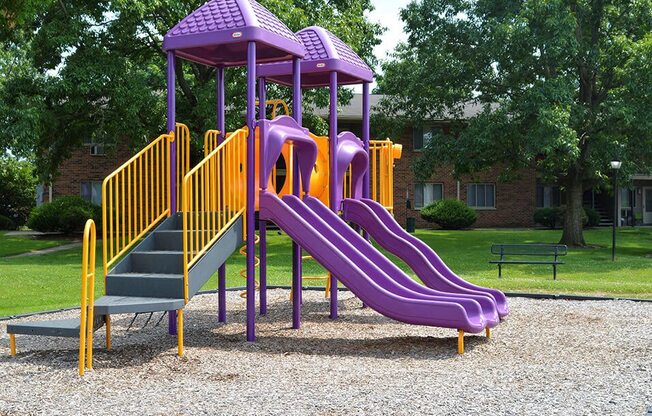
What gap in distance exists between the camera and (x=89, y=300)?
7.27 metres

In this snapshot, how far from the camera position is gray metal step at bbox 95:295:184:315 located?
24.6 ft

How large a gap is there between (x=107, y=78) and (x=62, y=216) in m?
9.43

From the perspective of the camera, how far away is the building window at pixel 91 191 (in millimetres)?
36875

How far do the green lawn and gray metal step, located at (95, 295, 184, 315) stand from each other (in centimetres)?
493

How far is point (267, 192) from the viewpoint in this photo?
30.4 feet

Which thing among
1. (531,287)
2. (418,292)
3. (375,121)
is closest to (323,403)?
(418,292)

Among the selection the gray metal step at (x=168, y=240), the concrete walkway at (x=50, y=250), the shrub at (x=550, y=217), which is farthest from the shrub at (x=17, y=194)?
the gray metal step at (x=168, y=240)

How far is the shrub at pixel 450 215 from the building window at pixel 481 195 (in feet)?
8.44

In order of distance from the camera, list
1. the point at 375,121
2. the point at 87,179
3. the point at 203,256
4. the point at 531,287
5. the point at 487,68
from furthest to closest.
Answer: the point at 87,179 < the point at 375,121 < the point at 487,68 < the point at 531,287 < the point at 203,256

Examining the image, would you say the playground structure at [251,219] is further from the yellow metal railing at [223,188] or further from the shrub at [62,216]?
the shrub at [62,216]

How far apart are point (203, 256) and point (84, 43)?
17.4m

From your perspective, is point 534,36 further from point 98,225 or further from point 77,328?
point 77,328

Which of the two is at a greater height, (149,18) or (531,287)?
(149,18)

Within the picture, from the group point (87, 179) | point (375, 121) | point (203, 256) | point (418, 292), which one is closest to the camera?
point (203, 256)
